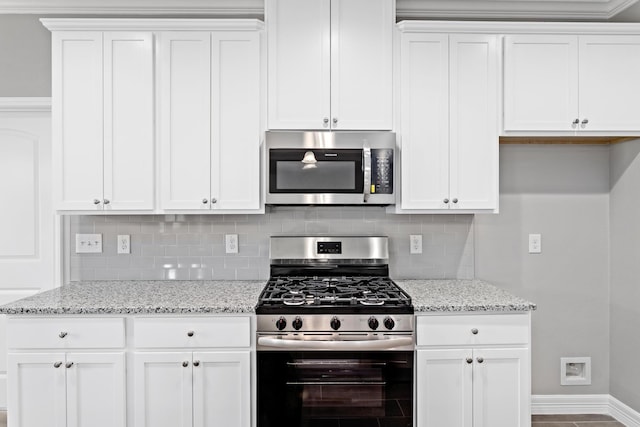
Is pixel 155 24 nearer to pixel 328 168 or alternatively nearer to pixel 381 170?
pixel 328 168

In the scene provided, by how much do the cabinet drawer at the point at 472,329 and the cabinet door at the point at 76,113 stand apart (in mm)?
1998

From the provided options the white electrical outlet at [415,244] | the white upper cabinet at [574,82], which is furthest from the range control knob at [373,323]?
the white upper cabinet at [574,82]

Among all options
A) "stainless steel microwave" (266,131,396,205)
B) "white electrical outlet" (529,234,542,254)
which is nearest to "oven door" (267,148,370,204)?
"stainless steel microwave" (266,131,396,205)

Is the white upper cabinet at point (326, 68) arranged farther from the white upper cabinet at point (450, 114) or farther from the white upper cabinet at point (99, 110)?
the white upper cabinet at point (99, 110)

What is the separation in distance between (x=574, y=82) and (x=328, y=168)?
5.00ft

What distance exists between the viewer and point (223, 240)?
10.1ft

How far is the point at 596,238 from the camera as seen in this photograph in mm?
3174

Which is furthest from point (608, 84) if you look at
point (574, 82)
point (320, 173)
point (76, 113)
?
point (76, 113)

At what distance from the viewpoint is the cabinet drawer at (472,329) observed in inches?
93.0

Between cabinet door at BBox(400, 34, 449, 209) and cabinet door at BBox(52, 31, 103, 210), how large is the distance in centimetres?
177

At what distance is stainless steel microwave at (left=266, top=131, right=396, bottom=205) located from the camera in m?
2.69

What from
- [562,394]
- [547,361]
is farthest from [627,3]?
[562,394]

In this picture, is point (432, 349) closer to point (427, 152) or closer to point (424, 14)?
point (427, 152)

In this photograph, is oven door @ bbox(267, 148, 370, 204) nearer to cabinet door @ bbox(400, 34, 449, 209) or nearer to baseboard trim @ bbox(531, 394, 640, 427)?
cabinet door @ bbox(400, 34, 449, 209)
